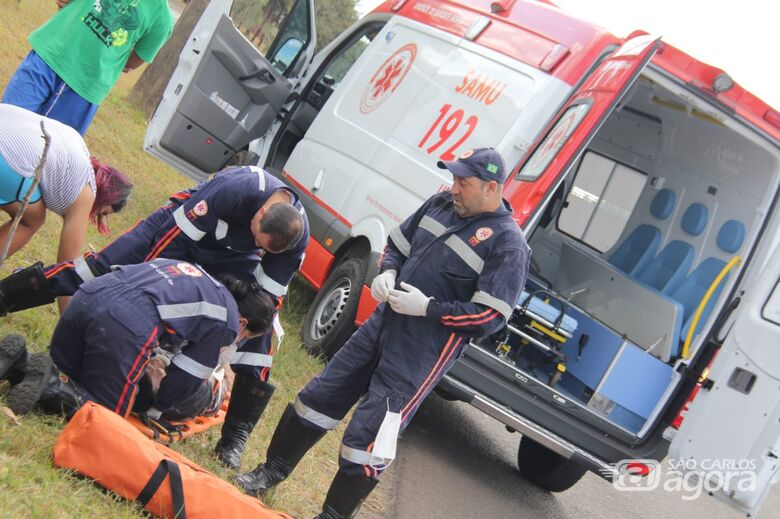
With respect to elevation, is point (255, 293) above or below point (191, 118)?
below

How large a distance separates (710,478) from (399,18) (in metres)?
4.07

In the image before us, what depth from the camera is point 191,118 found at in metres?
7.67

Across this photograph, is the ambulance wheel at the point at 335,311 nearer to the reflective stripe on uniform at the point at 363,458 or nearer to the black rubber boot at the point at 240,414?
the black rubber boot at the point at 240,414

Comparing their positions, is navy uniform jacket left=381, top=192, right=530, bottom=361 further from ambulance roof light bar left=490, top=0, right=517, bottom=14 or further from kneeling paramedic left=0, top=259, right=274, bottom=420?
ambulance roof light bar left=490, top=0, right=517, bottom=14

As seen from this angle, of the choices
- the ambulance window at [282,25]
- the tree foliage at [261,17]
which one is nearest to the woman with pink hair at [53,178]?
the tree foliage at [261,17]

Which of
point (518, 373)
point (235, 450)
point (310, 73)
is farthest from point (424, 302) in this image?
point (310, 73)

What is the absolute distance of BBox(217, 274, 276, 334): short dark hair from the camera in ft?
13.7

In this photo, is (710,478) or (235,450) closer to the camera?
(235,450)

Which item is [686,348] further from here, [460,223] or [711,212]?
[460,223]

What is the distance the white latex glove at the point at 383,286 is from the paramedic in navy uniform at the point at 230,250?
39 centimetres

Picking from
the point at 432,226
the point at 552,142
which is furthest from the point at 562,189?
the point at 432,226

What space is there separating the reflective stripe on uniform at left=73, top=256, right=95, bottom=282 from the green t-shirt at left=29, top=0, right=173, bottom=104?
1.50 m

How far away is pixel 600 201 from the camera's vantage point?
8.64m

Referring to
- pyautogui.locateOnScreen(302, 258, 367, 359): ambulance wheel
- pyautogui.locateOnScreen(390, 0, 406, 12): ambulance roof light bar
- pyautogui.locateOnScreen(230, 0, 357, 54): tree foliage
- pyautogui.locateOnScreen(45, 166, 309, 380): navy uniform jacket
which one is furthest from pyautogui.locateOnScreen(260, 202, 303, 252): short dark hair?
pyautogui.locateOnScreen(230, 0, 357, 54): tree foliage
